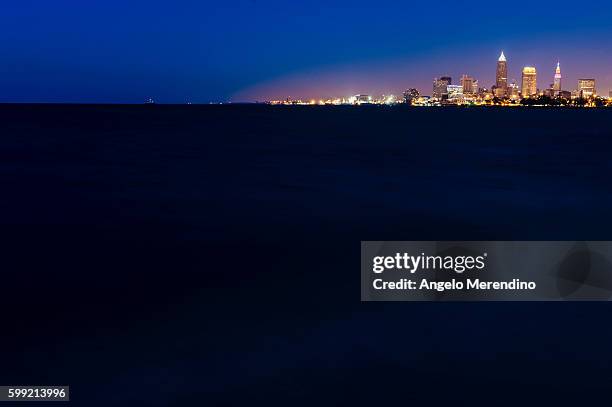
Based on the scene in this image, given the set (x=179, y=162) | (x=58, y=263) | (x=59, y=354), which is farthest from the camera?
(x=179, y=162)

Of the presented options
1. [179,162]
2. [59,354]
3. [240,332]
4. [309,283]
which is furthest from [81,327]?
[179,162]

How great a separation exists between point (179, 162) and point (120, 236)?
62.7 feet

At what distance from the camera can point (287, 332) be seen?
884cm

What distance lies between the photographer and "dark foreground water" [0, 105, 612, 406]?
7.23 meters

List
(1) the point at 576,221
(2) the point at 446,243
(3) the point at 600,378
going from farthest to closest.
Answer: (1) the point at 576,221
(2) the point at 446,243
(3) the point at 600,378

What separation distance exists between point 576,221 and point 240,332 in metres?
12.6

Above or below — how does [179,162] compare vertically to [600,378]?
above

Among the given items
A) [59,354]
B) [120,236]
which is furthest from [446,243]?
[59,354]

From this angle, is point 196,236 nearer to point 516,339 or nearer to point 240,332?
point 240,332

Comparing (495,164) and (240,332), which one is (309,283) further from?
(495,164)

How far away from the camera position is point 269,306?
9.88m

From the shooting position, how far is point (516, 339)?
8500 millimetres

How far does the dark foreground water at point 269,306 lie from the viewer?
23.7 ft

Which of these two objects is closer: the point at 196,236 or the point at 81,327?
the point at 81,327
